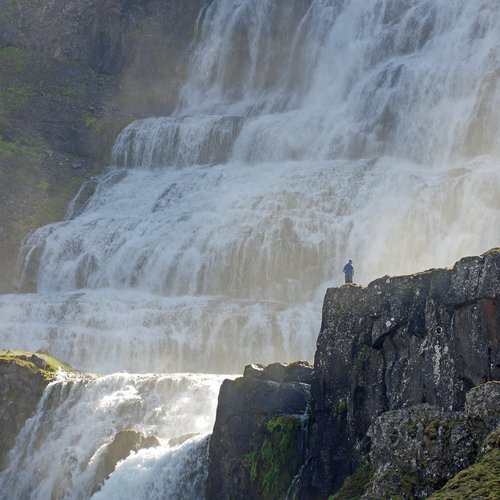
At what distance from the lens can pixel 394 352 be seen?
2231 cm

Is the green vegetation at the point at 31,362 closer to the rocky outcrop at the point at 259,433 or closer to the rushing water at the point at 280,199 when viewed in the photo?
the rushing water at the point at 280,199

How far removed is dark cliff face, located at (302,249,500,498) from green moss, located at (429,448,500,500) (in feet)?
26.9

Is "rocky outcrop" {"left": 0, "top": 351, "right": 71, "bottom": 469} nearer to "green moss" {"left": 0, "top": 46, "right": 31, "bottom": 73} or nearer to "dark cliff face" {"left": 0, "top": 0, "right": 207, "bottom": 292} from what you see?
"dark cliff face" {"left": 0, "top": 0, "right": 207, "bottom": 292}

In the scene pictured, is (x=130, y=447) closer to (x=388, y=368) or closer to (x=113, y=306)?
(x=388, y=368)

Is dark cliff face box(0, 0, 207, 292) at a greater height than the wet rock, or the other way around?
dark cliff face box(0, 0, 207, 292)

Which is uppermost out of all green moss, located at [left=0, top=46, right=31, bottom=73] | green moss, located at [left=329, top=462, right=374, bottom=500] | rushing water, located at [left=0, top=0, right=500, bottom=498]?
green moss, located at [left=0, top=46, right=31, bottom=73]

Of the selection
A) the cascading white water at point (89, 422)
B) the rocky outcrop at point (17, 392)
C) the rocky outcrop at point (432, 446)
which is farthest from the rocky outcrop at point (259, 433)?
the rocky outcrop at point (432, 446)

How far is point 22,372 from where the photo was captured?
35.8 m

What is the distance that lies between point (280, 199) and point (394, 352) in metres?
30.3

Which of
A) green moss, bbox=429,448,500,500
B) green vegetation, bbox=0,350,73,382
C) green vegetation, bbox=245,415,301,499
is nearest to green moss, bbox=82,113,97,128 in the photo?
green vegetation, bbox=0,350,73,382

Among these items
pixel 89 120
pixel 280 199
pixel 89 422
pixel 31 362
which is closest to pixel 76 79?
pixel 89 120

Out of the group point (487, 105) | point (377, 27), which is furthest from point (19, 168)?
point (487, 105)

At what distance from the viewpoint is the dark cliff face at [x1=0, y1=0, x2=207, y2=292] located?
221 feet

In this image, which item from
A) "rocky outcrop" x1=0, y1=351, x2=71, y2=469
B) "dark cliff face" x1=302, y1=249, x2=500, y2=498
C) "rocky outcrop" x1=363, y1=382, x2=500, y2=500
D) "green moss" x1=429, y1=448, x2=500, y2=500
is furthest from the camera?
"rocky outcrop" x1=0, y1=351, x2=71, y2=469
